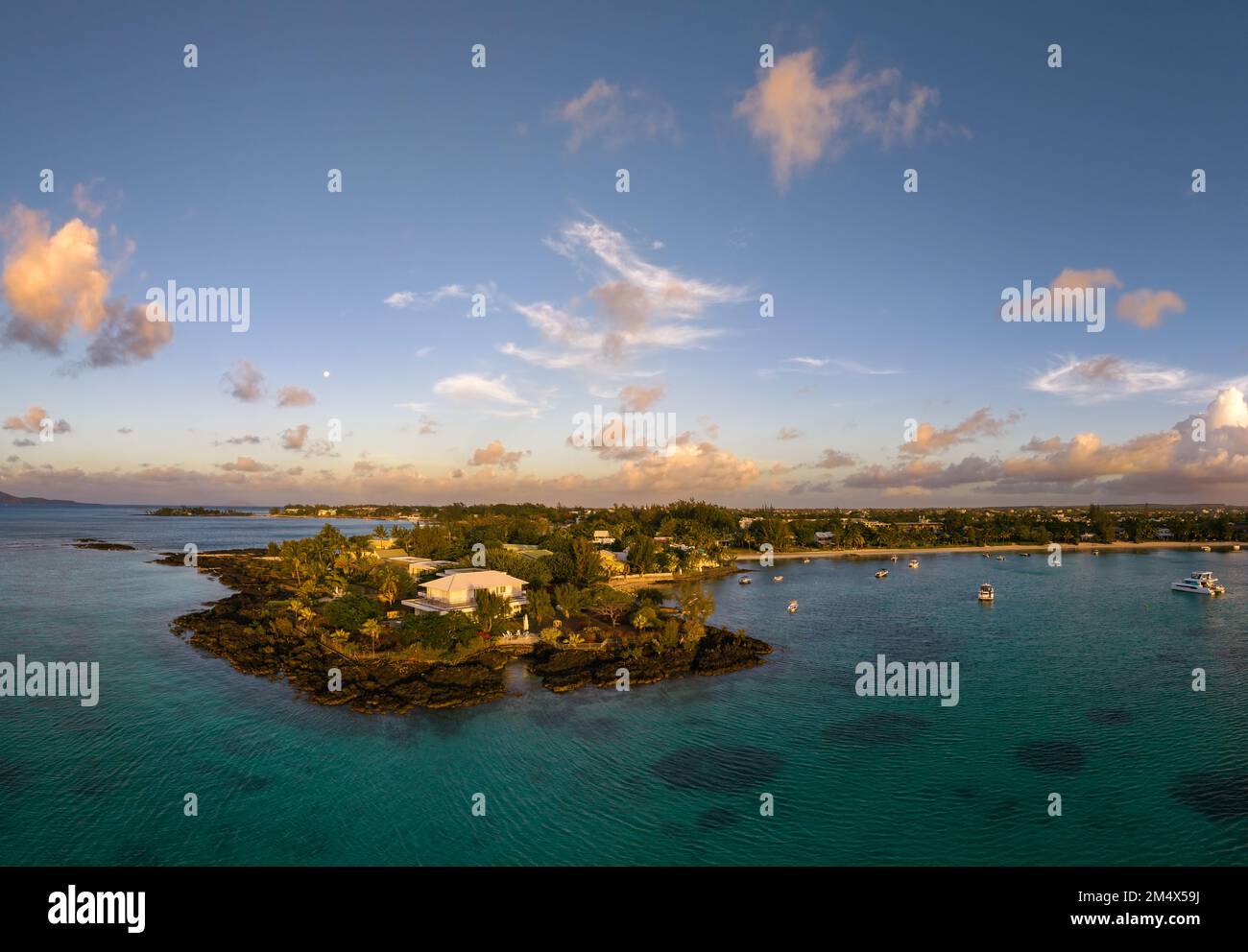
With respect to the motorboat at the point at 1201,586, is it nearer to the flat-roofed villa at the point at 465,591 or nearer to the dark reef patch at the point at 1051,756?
the dark reef patch at the point at 1051,756

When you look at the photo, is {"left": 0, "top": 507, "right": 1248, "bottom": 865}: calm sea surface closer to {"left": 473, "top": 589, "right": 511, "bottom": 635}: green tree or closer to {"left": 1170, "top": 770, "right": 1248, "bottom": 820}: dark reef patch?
{"left": 1170, "top": 770, "right": 1248, "bottom": 820}: dark reef patch

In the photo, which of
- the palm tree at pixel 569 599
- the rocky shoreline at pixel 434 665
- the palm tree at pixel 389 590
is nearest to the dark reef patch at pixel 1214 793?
the rocky shoreline at pixel 434 665

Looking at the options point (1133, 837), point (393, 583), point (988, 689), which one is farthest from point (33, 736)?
point (988, 689)

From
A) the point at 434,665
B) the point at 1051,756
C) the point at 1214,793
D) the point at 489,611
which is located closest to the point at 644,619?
the point at 489,611

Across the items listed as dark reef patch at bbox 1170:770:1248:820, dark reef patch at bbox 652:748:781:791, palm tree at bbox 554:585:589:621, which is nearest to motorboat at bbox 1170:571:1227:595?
dark reef patch at bbox 1170:770:1248:820

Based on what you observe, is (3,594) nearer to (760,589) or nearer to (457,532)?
(457,532)

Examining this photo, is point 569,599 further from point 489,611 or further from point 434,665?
point 434,665
